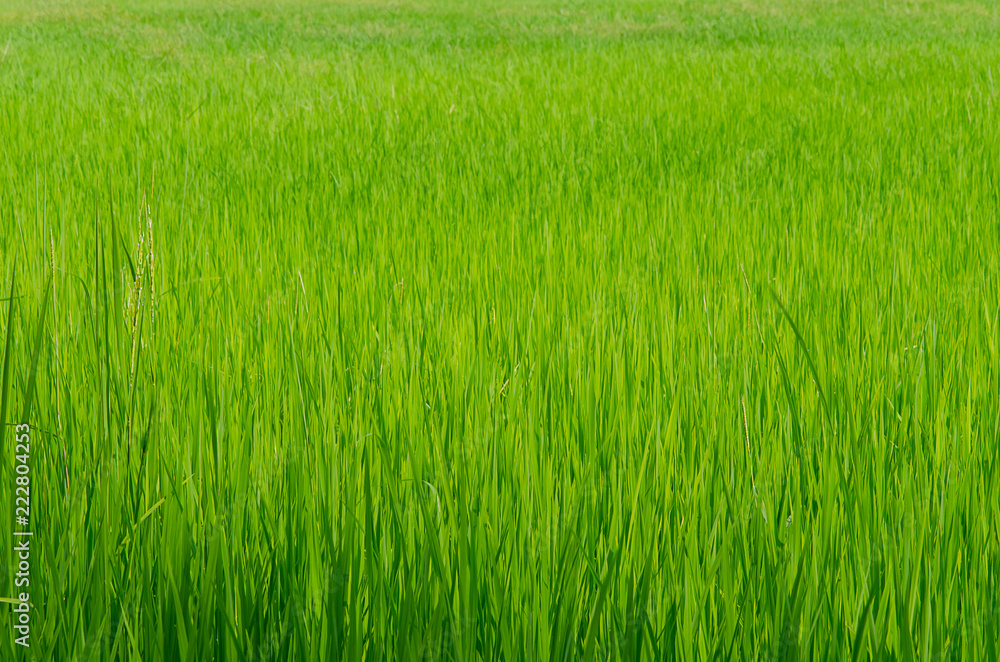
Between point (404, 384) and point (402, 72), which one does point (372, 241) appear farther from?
point (402, 72)

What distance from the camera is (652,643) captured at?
835 millimetres

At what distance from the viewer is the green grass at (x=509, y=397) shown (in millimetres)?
869

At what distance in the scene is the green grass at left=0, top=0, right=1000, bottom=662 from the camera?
869 millimetres

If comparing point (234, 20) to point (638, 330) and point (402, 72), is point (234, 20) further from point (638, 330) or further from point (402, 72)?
point (638, 330)

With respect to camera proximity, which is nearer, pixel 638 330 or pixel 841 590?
pixel 841 590

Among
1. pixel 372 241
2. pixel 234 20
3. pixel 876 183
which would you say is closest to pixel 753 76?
pixel 876 183

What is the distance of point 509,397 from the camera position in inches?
51.1

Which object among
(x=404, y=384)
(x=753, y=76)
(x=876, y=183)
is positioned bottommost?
(x=404, y=384)

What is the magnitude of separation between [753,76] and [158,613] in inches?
237

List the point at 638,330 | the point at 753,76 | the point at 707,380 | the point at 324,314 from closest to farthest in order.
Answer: the point at 707,380 < the point at 638,330 < the point at 324,314 < the point at 753,76

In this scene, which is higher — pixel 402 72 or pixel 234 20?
pixel 234 20

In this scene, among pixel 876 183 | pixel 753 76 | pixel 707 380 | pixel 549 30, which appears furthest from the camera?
pixel 549 30

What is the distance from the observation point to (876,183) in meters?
3.16

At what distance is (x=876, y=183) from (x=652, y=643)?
2748 millimetres
